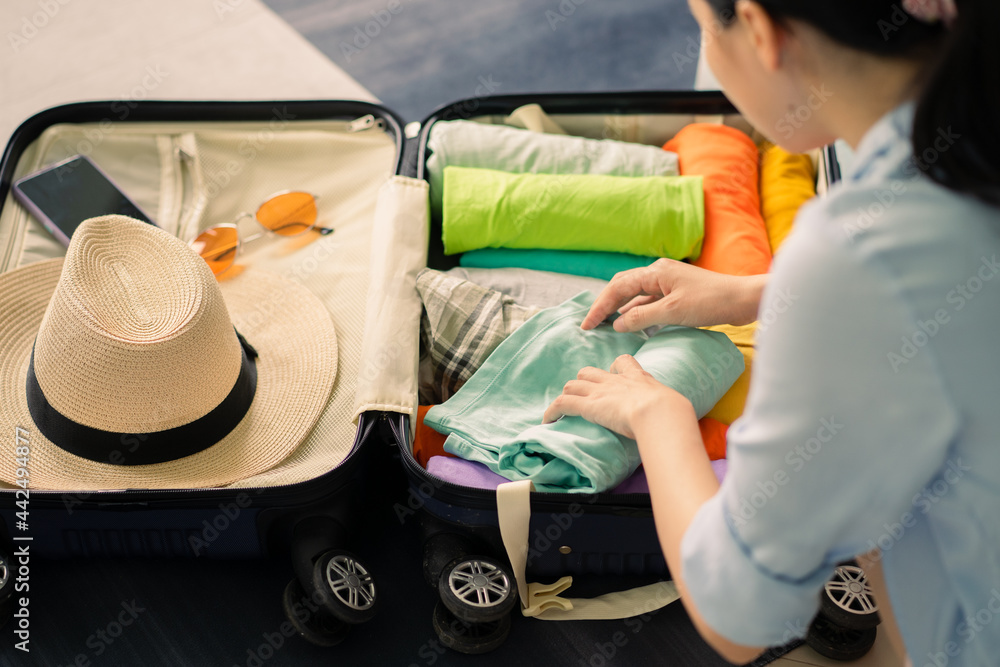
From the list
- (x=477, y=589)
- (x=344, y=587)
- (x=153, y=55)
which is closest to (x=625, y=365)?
(x=477, y=589)

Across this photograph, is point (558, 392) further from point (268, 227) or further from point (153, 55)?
point (153, 55)

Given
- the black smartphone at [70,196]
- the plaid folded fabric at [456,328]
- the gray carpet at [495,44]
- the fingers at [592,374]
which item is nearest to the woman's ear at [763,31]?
the fingers at [592,374]

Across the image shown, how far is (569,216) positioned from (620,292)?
0.28 meters

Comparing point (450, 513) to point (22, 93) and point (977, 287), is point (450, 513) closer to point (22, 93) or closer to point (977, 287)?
point (977, 287)

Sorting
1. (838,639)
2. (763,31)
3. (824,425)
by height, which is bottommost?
(838,639)

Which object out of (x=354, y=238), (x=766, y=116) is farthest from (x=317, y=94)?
(x=766, y=116)

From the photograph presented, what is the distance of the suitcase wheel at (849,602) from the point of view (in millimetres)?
1088

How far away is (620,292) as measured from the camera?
1.16 meters

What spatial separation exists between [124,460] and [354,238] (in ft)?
1.91

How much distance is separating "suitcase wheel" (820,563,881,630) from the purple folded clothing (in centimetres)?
22

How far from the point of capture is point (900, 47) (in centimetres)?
54

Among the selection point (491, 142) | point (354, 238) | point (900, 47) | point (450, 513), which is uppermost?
point (900, 47)

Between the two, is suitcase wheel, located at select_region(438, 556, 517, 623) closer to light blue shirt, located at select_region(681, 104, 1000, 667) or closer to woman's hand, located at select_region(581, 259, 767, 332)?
woman's hand, located at select_region(581, 259, 767, 332)

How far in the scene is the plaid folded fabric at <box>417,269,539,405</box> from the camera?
1.24 metres
